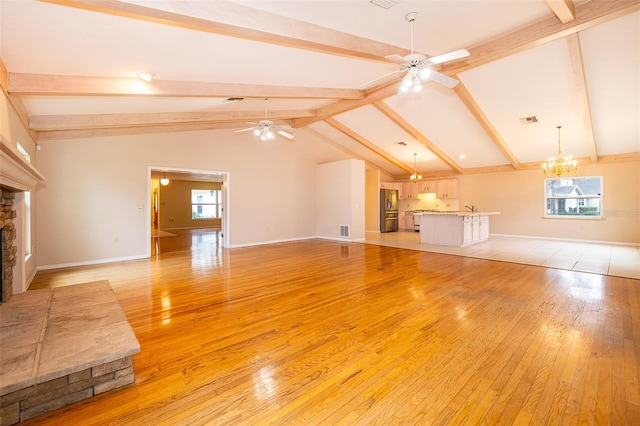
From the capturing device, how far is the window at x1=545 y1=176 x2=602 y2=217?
8070mm

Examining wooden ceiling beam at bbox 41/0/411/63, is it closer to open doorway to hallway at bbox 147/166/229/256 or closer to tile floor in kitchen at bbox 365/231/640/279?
tile floor in kitchen at bbox 365/231/640/279

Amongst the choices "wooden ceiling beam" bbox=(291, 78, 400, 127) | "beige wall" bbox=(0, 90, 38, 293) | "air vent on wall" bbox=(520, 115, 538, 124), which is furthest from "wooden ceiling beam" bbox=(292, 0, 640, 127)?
"beige wall" bbox=(0, 90, 38, 293)

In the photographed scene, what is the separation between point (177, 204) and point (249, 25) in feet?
39.4

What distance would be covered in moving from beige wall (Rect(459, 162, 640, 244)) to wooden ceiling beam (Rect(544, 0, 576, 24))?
21.6 ft

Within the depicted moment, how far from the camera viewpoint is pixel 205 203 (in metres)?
14.0

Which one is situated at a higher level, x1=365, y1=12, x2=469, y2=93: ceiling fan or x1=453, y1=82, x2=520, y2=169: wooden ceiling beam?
x1=453, y1=82, x2=520, y2=169: wooden ceiling beam

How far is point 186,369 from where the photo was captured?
2004mm

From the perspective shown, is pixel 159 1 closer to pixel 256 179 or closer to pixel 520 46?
pixel 520 46

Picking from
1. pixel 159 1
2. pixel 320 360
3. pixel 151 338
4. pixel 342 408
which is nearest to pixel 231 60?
pixel 159 1

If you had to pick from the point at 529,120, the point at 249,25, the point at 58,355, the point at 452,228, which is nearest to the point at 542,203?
the point at 529,120

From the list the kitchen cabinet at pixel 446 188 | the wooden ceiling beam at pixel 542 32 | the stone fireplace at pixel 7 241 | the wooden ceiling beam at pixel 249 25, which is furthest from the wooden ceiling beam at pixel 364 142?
the stone fireplace at pixel 7 241

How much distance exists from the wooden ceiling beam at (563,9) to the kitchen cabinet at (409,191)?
8.21 metres

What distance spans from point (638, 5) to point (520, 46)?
1.13 m

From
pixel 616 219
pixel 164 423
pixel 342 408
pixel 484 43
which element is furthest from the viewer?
pixel 616 219
